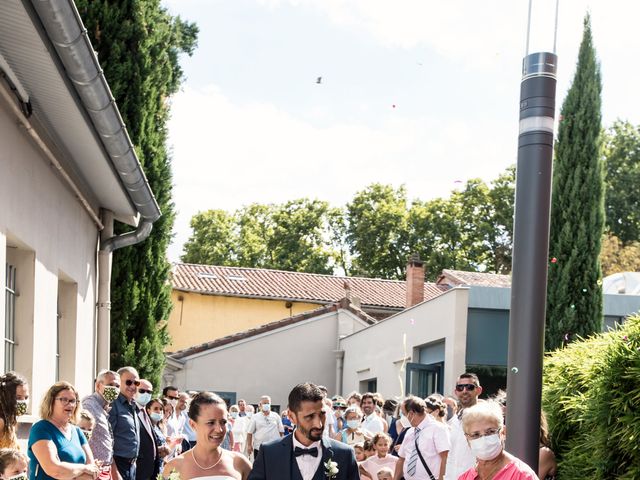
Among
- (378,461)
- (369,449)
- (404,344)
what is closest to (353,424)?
(369,449)

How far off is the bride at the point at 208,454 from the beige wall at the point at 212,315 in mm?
39276

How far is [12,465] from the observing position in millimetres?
5965

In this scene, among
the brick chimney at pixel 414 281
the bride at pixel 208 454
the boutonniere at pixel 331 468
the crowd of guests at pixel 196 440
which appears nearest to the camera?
the boutonniere at pixel 331 468

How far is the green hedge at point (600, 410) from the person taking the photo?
7.69 m

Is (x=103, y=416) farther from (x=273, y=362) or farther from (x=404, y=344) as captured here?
(x=273, y=362)

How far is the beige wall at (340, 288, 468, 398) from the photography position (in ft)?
83.4

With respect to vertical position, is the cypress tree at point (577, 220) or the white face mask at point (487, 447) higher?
the cypress tree at point (577, 220)

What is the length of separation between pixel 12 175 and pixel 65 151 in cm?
260

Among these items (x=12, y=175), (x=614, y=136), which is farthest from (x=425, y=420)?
(x=614, y=136)

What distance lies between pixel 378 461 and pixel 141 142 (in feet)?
23.2

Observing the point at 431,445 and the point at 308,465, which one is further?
the point at 431,445

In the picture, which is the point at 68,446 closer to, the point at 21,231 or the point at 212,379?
the point at 21,231

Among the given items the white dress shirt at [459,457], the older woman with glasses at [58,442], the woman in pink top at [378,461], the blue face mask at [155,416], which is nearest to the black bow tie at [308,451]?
the older woman with glasses at [58,442]

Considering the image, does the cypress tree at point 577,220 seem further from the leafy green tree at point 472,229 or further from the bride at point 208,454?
the leafy green tree at point 472,229
